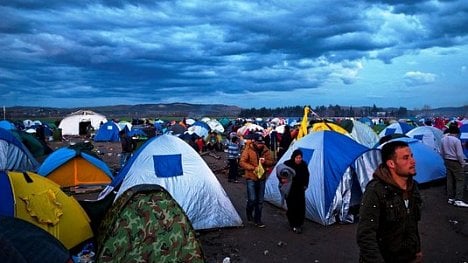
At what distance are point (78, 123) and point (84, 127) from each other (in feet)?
2.88

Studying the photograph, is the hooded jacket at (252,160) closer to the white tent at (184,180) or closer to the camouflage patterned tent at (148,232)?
the white tent at (184,180)

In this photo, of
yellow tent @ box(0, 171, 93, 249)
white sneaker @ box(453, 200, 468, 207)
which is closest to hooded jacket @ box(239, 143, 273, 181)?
yellow tent @ box(0, 171, 93, 249)

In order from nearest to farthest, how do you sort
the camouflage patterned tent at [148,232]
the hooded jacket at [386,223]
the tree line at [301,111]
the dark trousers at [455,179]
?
the hooded jacket at [386,223], the camouflage patterned tent at [148,232], the dark trousers at [455,179], the tree line at [301,111]

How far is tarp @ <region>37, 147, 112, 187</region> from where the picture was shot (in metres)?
14.2

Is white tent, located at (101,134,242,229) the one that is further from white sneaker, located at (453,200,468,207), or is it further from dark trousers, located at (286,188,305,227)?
white sneaker, located at (453,200,468,207)

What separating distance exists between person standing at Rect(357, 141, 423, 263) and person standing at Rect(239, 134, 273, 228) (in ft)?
17.7

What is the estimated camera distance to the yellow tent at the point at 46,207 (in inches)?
279

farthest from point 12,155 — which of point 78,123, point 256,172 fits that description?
point 78,123

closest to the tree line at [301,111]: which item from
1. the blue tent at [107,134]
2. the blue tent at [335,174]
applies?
the blue tent at [107,134]

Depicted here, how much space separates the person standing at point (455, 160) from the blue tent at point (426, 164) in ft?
7.40

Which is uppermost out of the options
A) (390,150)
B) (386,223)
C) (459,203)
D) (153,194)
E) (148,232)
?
(390,150)

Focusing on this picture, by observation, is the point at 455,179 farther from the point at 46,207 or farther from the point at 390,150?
the point at 46,207

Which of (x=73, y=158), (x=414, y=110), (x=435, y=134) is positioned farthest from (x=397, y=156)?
(x=414, y=110)

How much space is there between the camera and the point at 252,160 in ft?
30.0
